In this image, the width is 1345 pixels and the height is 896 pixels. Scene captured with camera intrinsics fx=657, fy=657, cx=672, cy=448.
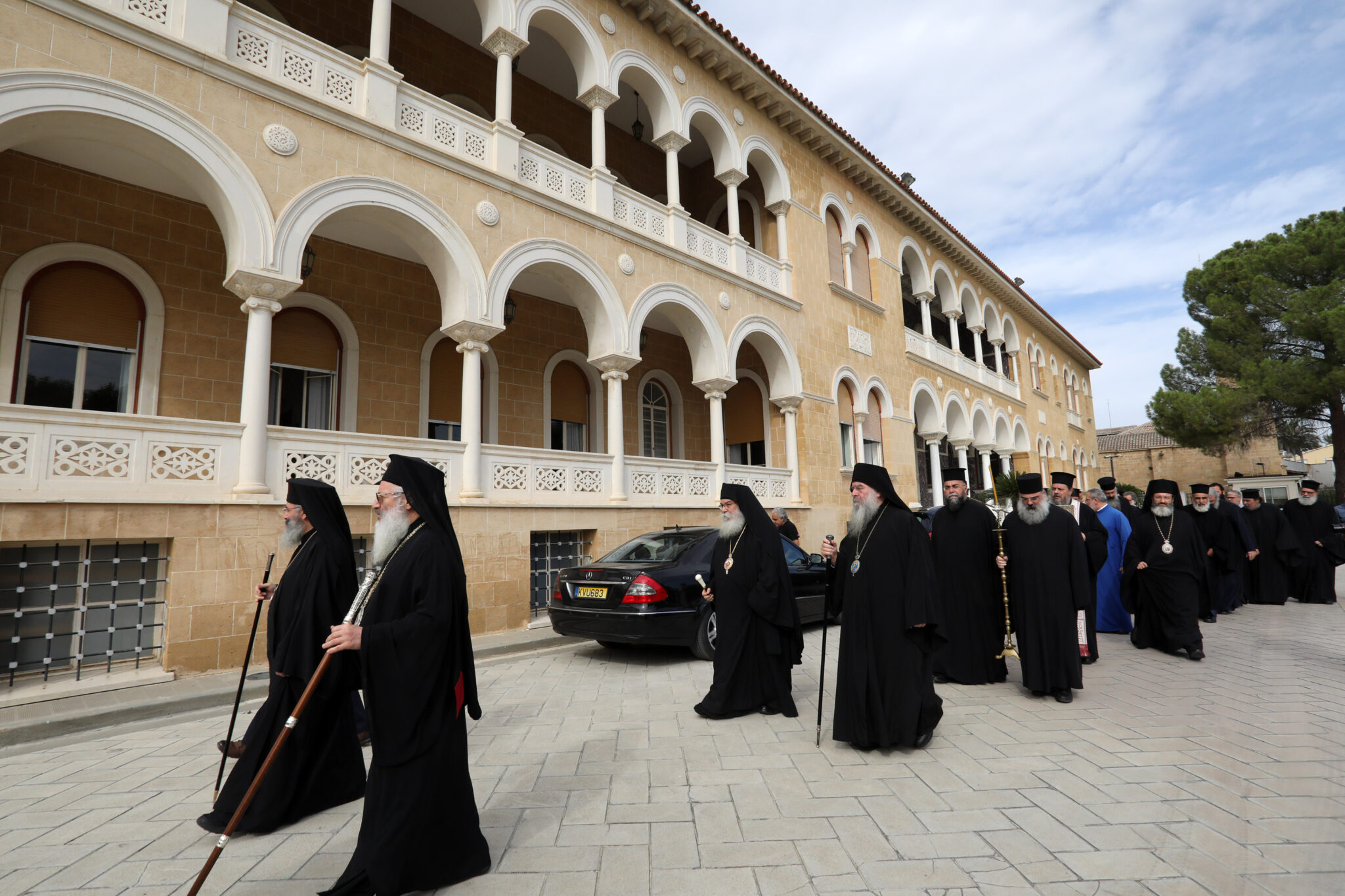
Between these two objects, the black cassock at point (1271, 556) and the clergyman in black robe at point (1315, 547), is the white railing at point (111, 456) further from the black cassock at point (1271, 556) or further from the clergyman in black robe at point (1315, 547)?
the clergyman in black robe at point (1315, 547)

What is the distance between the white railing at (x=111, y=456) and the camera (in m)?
6.12

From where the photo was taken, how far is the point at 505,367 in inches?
502

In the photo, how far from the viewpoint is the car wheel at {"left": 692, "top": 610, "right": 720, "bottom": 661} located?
7.22 metres

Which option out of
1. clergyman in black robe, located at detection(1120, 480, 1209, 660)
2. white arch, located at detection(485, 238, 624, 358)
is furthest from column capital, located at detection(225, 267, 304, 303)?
clergyman in black robe, located at detection(1120, 480, 1209, 660)

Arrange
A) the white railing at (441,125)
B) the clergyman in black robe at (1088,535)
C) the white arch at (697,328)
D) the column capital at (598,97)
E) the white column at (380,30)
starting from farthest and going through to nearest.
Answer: the white arch at (697,328) < the column capital at (598,97) < the white railing at (441,125) < the white column at (380,30) < the clergyman in black robe at (1088,535)

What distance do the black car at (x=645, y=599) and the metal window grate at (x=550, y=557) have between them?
2857mm

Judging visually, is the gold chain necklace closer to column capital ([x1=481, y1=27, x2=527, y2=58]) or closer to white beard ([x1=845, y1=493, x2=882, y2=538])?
white beard ([x1=845, y1=493, x2=882, y2=538])

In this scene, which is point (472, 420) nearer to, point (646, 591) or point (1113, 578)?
point (646, 591)

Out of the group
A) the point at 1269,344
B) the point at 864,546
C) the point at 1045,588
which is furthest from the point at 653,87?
the point at 1269,344

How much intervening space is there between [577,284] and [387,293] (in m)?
3.19

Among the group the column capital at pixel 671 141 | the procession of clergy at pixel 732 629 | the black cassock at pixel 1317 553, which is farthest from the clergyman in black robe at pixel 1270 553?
the column capital at pixel 671 141

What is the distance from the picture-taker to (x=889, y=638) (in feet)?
14.9

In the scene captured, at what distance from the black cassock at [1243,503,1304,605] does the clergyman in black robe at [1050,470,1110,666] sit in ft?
18.9

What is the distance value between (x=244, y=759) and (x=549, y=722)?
2212mm
